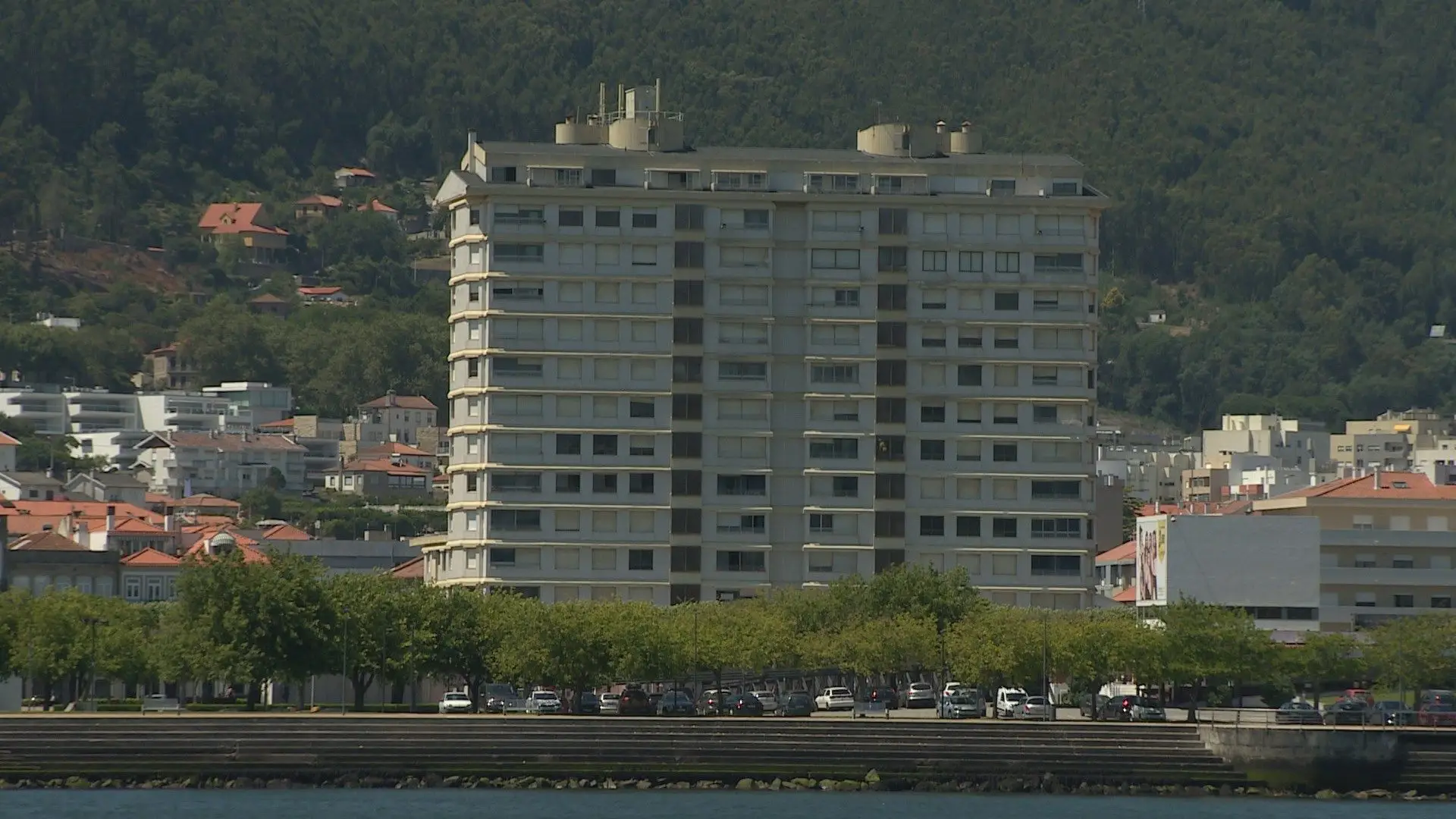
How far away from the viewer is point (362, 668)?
5138 inches

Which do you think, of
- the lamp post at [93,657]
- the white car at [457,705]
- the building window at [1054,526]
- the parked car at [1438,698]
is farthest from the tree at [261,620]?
the building window at [1054,526]

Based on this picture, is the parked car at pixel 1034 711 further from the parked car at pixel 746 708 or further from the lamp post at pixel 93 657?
the lamp post at pixel 93 657

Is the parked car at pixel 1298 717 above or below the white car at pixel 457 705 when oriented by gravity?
below

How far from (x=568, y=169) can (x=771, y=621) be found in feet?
106

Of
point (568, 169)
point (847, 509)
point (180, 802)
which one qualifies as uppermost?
point (568, 169)

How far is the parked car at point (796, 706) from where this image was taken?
12925 centimetres

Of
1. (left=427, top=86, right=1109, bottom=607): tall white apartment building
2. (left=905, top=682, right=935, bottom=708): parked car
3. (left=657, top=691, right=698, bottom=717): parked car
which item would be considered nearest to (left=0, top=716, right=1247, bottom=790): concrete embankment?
(left=657, top=691, right=698, bottom=717): parked car

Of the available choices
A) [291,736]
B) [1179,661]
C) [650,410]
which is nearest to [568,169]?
[650,410]

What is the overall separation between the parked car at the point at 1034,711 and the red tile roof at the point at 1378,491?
47.2 meters

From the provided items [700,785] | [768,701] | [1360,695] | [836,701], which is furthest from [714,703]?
[1360,695]

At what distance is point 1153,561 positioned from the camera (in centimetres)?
17000

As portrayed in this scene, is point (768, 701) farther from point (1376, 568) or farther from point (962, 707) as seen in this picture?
point (1376, 568)

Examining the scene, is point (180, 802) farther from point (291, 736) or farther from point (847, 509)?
point (847, 509)

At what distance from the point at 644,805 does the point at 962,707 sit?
2510 centimetres
